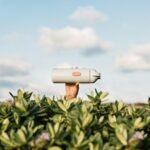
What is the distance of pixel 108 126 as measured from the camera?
5.67m

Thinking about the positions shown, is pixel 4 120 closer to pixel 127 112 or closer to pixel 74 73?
pixel 127 112

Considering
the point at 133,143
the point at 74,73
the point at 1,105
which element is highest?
the point at 74,73

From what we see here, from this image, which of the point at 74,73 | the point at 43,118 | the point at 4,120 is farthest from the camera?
the point at 74,73

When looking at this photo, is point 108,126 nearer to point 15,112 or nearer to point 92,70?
point 15,112

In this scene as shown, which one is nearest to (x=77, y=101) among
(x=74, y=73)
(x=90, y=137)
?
(x=90, y=137)

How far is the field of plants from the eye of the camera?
4762mm

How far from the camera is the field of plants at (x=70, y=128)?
187 inches

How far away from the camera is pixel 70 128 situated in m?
5.09

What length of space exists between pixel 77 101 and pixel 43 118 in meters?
0.80

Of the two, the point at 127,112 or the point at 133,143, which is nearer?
the point at 133,143

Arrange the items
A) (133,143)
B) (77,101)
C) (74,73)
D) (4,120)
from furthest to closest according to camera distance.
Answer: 1. (74,73)
2. (77,101)
3. (4,120)
4. (133,143)

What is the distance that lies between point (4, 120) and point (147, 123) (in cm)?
176

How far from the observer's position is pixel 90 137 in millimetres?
4887

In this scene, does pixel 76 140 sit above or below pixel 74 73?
below
